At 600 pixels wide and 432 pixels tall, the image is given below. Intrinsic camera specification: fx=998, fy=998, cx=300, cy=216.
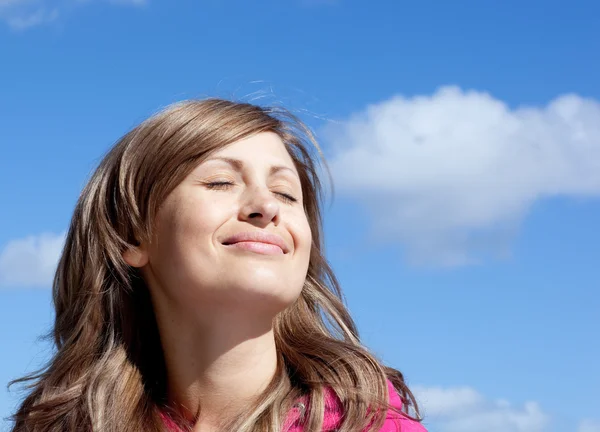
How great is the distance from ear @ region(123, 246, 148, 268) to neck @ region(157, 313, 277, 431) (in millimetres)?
296

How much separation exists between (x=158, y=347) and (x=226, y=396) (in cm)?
56

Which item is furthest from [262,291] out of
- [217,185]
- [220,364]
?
[217,185]

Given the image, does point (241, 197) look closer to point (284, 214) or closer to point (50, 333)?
point (284, 214)

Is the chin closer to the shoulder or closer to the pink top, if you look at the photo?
the pink top

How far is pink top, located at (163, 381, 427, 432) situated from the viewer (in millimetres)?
4336

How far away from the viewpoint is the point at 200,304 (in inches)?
167

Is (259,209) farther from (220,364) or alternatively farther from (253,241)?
(220,364)

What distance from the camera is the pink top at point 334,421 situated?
4.34 m

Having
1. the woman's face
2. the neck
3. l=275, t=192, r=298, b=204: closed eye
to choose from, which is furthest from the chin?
l=275, t=192, r=298, b=204: closed eye

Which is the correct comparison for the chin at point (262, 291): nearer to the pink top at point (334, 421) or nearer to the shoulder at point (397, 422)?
the pink top at point (334, 421)

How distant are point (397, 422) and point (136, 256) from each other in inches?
55.0

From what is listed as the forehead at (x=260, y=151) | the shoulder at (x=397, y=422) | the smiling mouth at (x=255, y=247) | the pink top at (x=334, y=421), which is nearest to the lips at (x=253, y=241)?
the smiling mouth at (x=255, y=247)

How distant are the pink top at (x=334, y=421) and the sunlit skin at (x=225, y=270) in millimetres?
183

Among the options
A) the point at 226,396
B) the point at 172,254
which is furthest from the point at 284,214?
the point at 226,396
